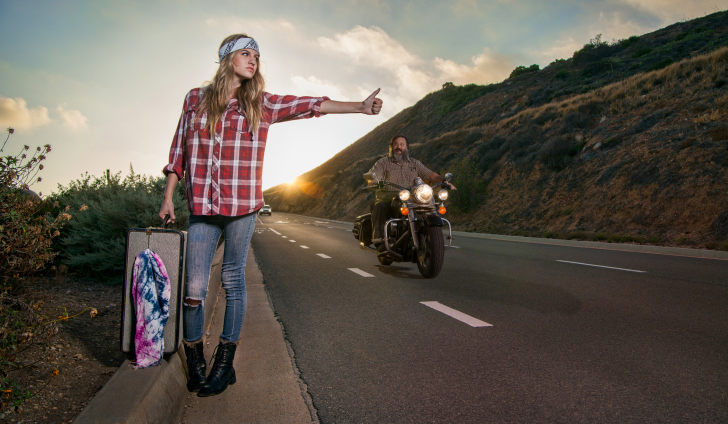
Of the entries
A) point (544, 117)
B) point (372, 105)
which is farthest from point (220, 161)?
point (544, 117)

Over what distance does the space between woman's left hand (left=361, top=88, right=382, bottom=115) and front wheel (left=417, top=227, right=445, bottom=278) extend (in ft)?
12.6

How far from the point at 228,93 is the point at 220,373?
1637 mm

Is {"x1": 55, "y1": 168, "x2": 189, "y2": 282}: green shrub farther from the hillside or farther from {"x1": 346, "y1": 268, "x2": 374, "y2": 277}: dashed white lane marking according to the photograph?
the hillside

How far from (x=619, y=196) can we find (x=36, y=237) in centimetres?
2081

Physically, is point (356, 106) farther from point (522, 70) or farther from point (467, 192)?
point (522, 70)

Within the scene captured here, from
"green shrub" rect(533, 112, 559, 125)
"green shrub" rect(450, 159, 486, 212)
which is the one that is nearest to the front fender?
"green shrub" rect(450, 159, 486, 212)

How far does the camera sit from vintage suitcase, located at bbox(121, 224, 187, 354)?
265 cm

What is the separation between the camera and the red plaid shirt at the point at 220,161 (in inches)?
108

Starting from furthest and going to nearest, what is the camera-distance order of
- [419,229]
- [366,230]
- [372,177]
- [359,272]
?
[366,230], [359,272], [372,177], [419,229]

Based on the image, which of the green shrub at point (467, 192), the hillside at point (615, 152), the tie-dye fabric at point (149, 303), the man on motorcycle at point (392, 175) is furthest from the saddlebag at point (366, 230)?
the green shrub at point (467, 192)

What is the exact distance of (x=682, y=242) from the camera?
14.5 meters

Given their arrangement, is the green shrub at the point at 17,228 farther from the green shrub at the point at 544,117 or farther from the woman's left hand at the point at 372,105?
the green shrub at the point at 544,117

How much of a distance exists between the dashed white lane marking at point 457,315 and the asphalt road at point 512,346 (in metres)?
0.03

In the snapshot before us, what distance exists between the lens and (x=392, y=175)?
8.02 m
